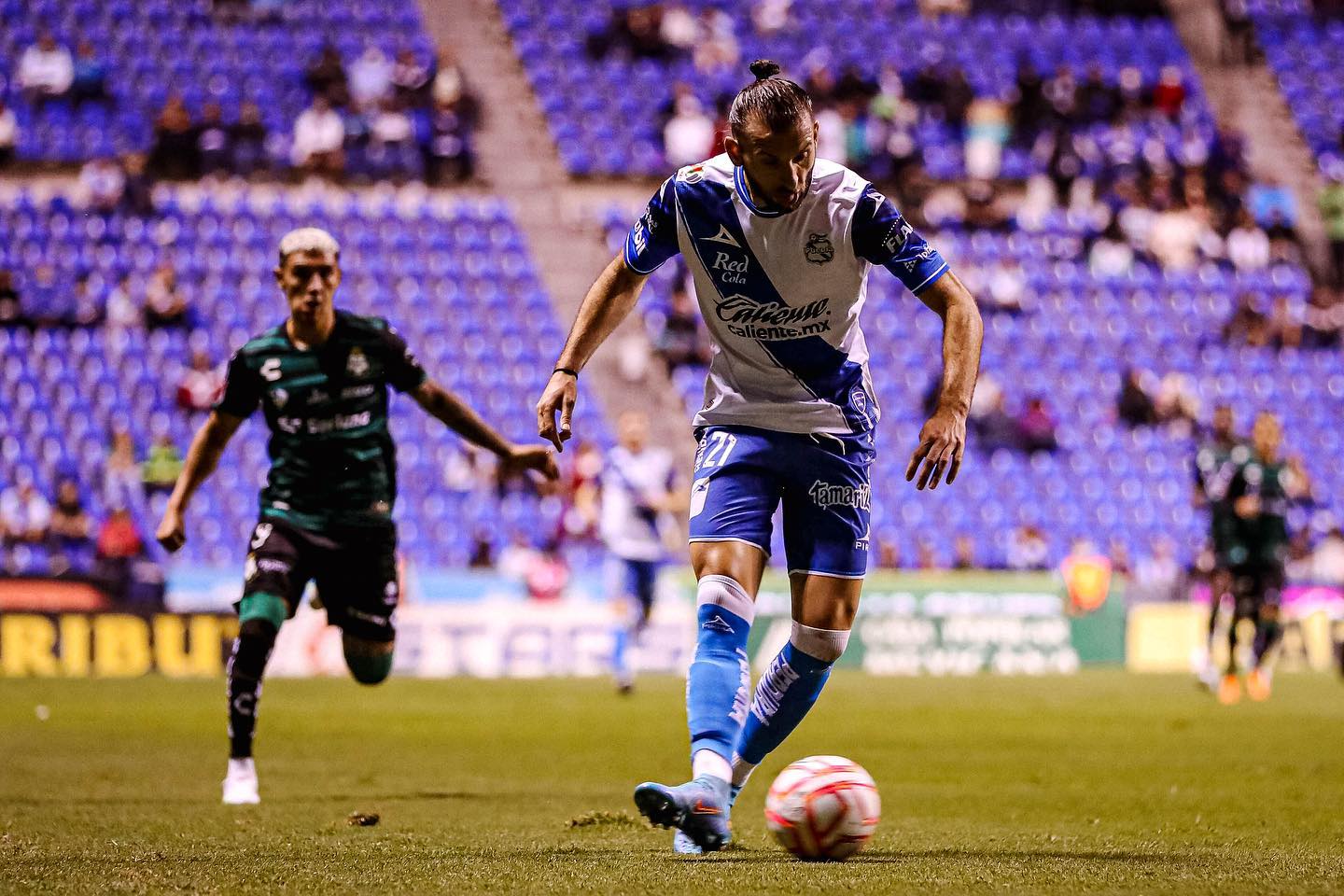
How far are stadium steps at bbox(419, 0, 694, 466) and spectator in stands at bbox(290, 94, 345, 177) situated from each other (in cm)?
238

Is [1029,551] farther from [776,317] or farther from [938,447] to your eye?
[938,447]

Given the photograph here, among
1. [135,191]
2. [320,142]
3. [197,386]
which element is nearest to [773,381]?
[197,386]

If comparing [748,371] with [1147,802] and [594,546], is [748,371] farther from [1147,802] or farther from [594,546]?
[594,546]

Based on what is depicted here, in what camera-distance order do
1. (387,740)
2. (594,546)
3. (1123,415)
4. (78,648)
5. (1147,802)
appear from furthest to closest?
1. (1123,415)
2. (594,546)
3. (78,648)
4. (387,740)
5. (1147,802)

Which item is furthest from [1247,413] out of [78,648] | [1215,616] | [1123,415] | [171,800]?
[171,800]

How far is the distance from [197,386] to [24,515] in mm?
2707

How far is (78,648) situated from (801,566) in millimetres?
15590

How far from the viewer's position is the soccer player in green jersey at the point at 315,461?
26.2 feet

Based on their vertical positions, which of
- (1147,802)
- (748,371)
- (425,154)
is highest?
Result: (425,154)

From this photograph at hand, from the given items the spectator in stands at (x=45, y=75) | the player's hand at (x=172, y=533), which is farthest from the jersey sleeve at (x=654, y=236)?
the spectator in stands at (x=45, y=75)

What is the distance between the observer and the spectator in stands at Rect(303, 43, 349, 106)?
28547 millimetres

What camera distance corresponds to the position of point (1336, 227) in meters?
29.6

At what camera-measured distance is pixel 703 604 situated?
576 centimetres

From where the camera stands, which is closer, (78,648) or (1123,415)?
(78,648)
